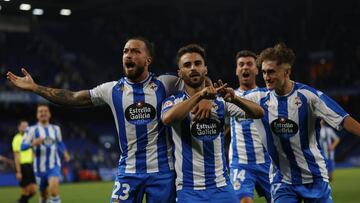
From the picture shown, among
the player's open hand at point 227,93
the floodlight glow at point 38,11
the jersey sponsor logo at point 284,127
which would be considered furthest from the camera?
the floodlight glow at point 38,11

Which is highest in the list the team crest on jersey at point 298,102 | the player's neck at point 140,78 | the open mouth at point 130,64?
the open mouth at point 130,64

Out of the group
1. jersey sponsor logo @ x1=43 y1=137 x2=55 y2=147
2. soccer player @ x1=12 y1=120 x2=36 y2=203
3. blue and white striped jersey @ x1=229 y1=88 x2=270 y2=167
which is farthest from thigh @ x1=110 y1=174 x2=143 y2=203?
soccer player @ x1=12 y1=120 x2=36 y2=203

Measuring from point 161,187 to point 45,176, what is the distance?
6582 mm

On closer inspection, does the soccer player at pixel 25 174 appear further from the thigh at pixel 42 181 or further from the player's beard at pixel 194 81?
the player's beard at pixel 194 81

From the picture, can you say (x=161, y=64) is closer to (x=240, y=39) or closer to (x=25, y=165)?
(x=240, y=39)

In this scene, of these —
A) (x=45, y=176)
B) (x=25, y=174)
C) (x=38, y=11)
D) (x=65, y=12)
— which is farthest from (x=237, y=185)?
(x=65, y=12)

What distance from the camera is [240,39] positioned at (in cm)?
3638

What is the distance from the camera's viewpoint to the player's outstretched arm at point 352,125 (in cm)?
543

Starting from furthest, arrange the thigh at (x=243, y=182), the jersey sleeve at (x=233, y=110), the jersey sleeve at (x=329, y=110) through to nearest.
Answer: the thigh at (x=243, y=182) < the jersey sleeve at (x=329, y=110) < the jersey sleeve at (x=233, y=110)

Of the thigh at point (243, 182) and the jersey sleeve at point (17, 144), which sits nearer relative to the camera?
Result: the thigh at point (243, 182)

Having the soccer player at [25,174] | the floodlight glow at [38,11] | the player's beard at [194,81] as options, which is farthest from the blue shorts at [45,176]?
the floodlight glow at [38,11]

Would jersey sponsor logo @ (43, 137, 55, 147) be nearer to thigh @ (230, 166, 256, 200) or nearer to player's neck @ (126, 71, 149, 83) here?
thigh @ (230, 166, 256, 200)

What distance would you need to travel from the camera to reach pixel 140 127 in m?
5.71

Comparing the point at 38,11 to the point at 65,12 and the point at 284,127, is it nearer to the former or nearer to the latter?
the point at 65,12
